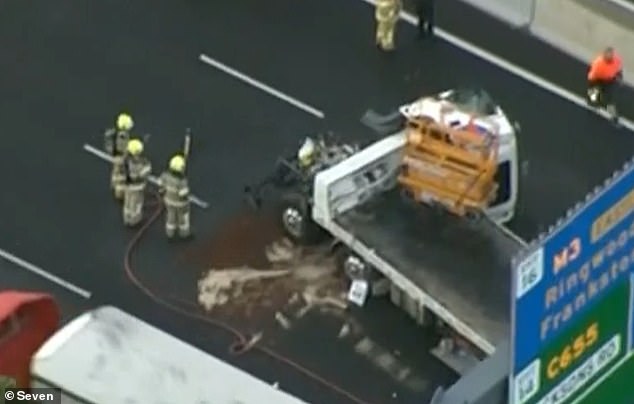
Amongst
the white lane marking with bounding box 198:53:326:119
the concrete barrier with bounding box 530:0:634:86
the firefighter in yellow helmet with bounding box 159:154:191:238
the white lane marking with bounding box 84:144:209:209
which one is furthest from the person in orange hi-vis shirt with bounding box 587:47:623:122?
the firefighter in yellow helmet with bounding box 159:154:191:238

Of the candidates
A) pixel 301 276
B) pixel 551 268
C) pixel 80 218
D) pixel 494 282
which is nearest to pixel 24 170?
pixel 80 218

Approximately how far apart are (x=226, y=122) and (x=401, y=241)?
508 cm

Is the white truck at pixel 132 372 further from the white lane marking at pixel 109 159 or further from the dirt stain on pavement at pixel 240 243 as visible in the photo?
the white lane marking at pixel 109 159

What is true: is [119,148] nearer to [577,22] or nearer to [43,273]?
[43,273]

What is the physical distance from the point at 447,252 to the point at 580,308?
10.2m

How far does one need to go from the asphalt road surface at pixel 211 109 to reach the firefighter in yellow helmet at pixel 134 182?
1.08ft

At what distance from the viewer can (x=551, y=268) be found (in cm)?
2242

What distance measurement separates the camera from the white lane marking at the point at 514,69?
3791 cm

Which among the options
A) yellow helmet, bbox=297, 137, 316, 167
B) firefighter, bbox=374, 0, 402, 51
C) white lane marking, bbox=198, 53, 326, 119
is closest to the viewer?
yellow helmet, bbox=297, 137, 316, 167

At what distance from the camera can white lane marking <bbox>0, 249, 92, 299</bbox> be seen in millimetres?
34094

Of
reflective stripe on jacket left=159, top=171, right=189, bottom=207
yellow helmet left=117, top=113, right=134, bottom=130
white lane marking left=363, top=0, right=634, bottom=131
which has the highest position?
yellow helmet left=117, top=113, right=134, bottom=130

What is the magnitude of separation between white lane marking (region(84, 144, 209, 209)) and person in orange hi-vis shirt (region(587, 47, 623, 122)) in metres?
6.45

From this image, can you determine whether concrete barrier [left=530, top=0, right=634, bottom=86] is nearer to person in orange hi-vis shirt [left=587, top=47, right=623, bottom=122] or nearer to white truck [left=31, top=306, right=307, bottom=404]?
person in orange hi-vis shirt [left=587, top=47, right=623, bottom=122]

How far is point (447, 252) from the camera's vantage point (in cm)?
3322
